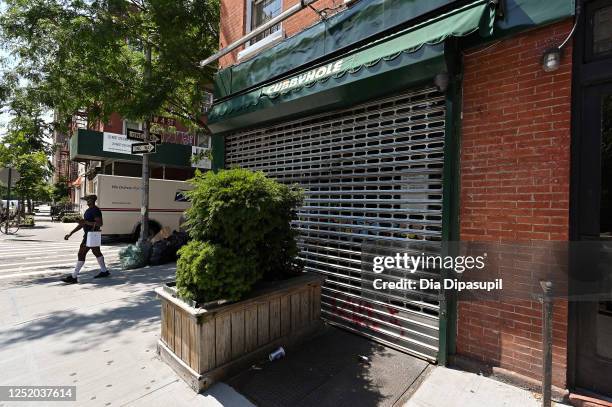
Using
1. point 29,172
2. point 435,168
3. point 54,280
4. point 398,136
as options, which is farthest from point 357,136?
point 29,172

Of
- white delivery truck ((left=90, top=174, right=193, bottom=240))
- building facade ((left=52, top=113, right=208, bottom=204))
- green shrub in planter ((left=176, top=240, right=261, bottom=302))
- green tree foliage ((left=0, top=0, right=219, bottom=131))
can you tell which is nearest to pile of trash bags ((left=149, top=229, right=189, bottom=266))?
white delivery truck ((left=90, top=174, right=193, bottom=240))

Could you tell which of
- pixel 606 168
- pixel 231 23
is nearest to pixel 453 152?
pixel 606 168

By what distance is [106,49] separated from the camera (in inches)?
301

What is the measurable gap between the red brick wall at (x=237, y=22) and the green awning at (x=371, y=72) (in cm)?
136

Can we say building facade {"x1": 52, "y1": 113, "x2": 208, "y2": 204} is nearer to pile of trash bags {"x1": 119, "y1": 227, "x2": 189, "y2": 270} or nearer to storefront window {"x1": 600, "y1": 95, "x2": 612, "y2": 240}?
pile of trash bags {"x1": 119, "y1": 227, "x2": 189, "y2": 270}

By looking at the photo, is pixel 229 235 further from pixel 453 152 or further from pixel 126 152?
pixel 126 152

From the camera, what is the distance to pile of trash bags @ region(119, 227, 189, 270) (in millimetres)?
8602

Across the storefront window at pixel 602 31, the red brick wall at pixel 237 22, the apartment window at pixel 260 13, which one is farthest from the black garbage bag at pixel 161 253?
the storefront window at pixel 602 31

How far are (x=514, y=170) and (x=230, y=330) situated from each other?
335cm

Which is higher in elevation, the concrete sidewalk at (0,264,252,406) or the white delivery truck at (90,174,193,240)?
the white delivery truck at (90,174,193,240)

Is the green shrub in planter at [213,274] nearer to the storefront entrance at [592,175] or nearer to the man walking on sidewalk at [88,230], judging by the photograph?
the storefront entrance at [592,175]

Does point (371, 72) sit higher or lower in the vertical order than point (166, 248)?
higher

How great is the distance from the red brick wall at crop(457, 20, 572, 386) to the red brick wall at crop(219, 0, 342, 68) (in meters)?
3.43

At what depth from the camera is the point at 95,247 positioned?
734 cm
